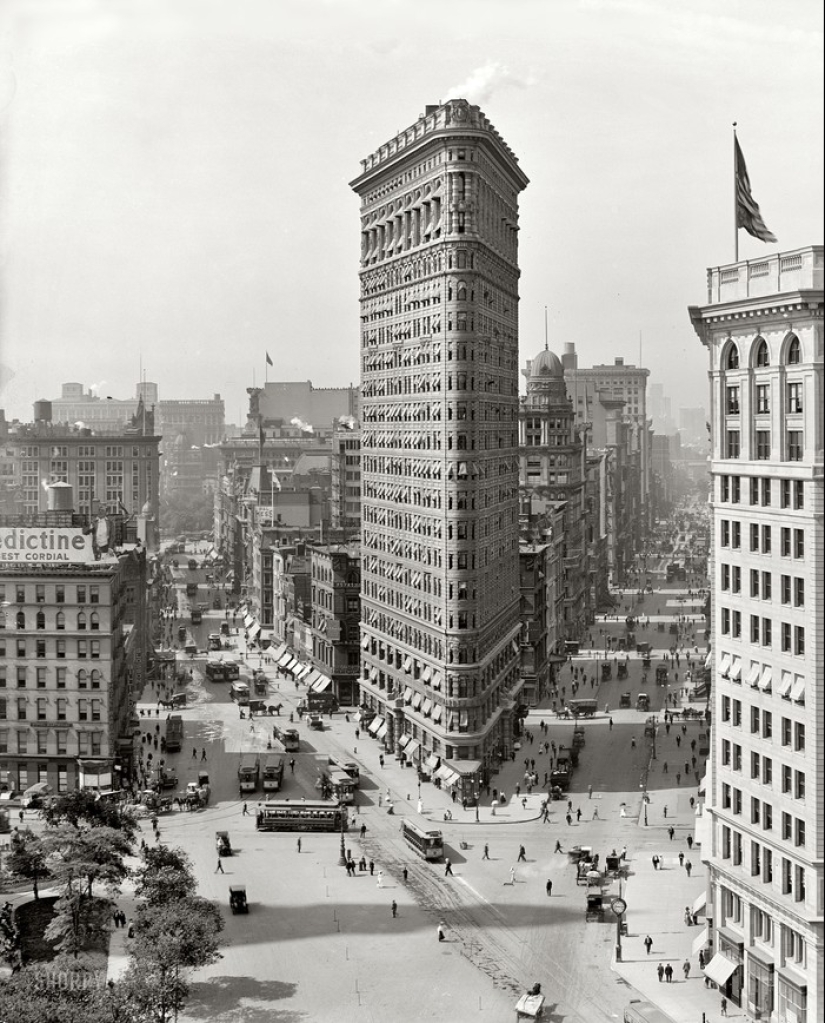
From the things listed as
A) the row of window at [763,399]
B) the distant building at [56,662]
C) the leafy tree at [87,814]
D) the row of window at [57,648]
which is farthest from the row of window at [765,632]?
the row of window at [57,648]

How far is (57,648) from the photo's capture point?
4451 inches

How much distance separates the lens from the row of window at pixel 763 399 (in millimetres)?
66500

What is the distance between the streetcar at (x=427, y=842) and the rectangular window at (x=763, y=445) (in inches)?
1497

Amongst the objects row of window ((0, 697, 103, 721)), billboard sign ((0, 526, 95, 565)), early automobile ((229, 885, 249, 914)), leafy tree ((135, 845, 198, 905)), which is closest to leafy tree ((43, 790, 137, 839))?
leafy tree ((135, 845, 198, 905))

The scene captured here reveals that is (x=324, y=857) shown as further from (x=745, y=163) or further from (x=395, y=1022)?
(x=745, y=163)

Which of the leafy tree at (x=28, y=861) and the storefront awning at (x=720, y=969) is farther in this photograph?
the leafy tree at (x=28, y=861)

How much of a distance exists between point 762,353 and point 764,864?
2425cm

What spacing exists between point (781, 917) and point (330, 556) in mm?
93593

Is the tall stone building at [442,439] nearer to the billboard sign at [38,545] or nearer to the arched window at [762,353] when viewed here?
the billboard sign at [38,545]

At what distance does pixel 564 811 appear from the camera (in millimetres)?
107062

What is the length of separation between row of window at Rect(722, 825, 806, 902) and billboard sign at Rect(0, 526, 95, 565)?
59.8m

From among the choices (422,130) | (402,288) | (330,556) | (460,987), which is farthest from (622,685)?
(460,987)

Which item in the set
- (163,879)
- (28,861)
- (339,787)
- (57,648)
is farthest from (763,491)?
(57,648)

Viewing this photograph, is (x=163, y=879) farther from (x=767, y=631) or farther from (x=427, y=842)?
(x=767, y=631)
